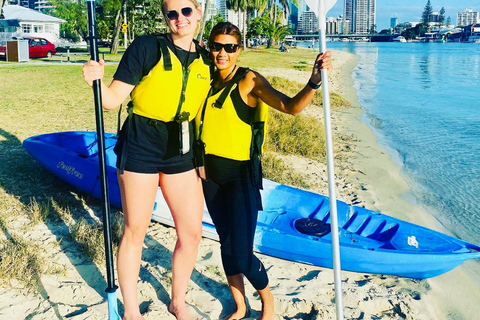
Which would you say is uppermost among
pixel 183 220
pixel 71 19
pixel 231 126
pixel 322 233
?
pixel 71 19

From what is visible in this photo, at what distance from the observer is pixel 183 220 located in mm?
3117

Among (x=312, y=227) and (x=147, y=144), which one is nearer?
(x=147, y=144)

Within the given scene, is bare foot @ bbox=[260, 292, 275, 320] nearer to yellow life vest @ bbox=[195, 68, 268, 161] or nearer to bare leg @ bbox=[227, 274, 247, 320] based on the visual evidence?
bare leg @ bbox=[227, 274, 247, 320]

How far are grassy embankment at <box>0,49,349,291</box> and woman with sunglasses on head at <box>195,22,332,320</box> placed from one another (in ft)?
5.44

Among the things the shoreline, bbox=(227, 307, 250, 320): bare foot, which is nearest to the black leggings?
bbox=(227, 307, 250, 320): bare foot

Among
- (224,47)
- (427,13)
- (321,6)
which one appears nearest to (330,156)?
(321,6)

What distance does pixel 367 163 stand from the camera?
8.71 metres

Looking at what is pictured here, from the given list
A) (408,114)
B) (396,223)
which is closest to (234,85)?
(396,223)

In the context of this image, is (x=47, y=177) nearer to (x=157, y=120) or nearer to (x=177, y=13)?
(x=157, y=120)

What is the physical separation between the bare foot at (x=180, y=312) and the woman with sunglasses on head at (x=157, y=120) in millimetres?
317

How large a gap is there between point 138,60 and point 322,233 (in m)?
2.68

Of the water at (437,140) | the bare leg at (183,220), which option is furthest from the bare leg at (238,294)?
the water at (437,140)

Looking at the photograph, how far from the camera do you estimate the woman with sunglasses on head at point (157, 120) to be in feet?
8.96

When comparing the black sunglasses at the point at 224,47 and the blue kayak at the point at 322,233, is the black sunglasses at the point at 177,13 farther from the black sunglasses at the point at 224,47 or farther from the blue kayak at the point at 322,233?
the blue kayak at the point at 322,233
